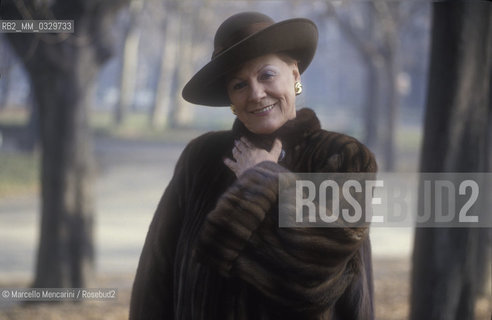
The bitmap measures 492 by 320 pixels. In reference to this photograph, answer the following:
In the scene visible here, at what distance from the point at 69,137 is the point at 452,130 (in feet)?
9.45

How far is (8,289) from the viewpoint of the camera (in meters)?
2.58

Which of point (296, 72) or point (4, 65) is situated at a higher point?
point (4, 65)

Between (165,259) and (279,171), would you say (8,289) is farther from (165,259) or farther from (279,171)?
(279,171)

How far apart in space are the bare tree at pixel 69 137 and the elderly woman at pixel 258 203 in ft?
8.79

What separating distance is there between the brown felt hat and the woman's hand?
0.15 m

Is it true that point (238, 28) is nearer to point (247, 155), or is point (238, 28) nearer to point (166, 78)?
point (247, 155)

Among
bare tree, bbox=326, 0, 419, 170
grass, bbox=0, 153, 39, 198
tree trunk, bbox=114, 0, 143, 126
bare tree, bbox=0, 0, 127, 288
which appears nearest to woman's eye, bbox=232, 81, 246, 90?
bare tree, bbox=326, 0, 419, 170

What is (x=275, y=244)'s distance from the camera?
5.91ft

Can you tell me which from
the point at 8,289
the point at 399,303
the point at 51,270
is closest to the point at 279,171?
the point at 8,289

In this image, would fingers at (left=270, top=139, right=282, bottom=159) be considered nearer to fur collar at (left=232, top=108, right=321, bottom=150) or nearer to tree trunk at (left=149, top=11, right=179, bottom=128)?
fur collar at (left=232, top=108, right=321, bottom=150)

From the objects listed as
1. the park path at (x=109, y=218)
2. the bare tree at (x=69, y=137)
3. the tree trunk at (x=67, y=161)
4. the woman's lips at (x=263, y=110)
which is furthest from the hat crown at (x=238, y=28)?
the tree trunk at (x=67, y=161)

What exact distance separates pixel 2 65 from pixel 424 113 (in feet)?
7.41

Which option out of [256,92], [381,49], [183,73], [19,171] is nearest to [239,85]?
[256,92]

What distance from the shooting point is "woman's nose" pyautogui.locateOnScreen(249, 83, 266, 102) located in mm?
1832
